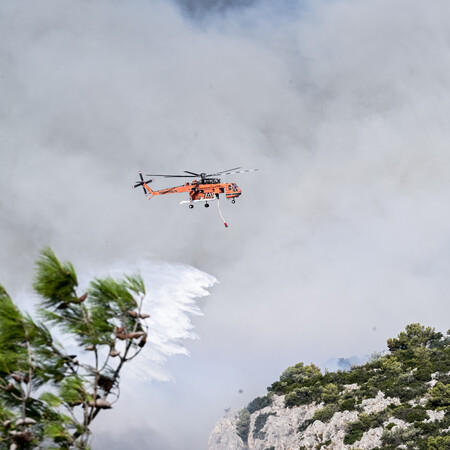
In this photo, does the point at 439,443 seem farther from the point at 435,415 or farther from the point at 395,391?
the point at 395,391

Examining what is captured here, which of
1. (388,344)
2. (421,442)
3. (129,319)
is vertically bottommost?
(129,319)

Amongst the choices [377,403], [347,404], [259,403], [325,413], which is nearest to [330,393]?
[325,413]

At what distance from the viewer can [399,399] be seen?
44.4 metres

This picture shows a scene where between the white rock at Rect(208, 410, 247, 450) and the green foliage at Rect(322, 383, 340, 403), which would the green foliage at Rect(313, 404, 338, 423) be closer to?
the green foliage at Rect(322, 383, 340, 403)

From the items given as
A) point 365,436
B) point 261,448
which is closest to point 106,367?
point 365,436

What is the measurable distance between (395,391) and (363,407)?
129 inches

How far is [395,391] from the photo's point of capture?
45.6 metres

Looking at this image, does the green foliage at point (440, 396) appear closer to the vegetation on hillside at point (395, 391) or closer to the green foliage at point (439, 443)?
the vegetation on hillside at point (395, 391)

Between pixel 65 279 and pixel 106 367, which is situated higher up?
pixel 65 279

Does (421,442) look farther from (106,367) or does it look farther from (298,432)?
(106,367)

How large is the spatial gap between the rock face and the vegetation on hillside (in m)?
0.61

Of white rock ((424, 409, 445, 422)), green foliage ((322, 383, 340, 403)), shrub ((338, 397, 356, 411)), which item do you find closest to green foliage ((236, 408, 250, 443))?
green foliage ((322, 383, 340, 403))

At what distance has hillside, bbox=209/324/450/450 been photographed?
127ft

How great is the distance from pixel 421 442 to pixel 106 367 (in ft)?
114
